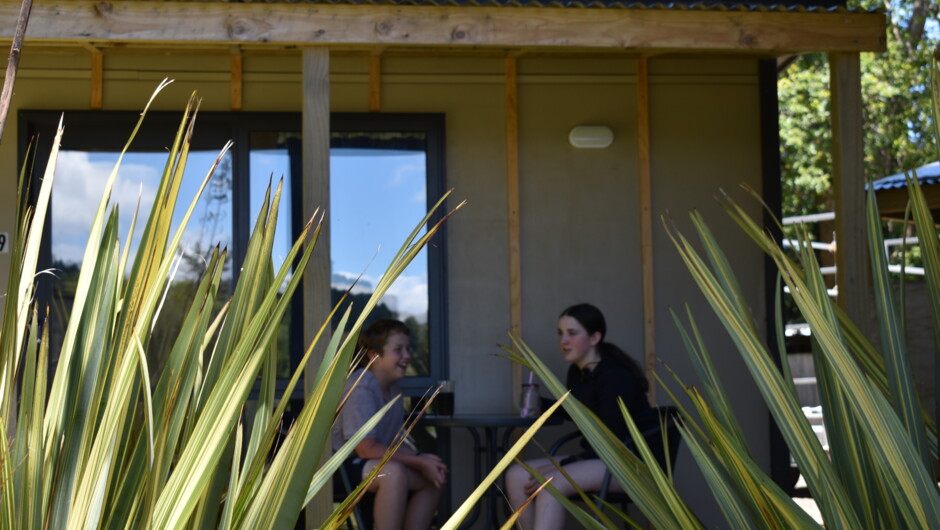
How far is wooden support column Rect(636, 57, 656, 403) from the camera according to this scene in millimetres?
5258

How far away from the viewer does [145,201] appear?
521 cm

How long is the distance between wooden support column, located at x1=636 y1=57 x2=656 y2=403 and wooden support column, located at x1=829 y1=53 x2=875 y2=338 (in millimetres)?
1361

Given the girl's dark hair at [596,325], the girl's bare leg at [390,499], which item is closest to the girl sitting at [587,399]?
the girl's dark hair at [596,325]

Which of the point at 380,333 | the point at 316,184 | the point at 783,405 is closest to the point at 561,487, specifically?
the point at 380,333

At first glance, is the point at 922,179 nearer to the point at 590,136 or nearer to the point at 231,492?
the point at 590,136

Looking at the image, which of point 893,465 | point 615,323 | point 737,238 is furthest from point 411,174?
point 893,465

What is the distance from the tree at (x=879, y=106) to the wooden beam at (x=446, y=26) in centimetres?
1033

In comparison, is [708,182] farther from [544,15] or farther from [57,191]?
[57,191]

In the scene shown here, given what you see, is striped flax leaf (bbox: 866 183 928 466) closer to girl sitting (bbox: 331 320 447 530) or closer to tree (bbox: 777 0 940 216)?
girl sitting (bbox: 331 320 447 530)

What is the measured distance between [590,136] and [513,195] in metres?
0.50

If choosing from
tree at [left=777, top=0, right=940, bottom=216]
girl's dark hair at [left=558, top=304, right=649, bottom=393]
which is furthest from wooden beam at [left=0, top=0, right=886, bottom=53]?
tree at [left=777, top=0, right=940, bottom=216]

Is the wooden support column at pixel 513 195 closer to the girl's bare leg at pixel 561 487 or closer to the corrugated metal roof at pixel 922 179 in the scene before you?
the girl's bare leg at pixel 561 487

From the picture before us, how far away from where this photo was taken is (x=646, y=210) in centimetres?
529

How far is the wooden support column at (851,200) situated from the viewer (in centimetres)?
393
